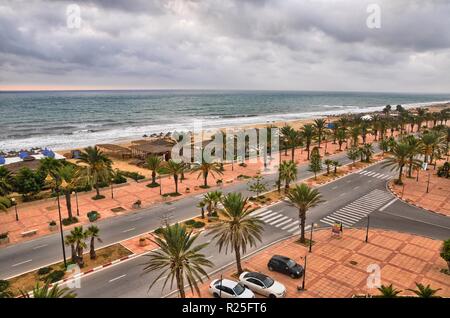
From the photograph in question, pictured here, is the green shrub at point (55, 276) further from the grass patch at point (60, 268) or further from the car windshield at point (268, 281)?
the car windshield at point (268, 281)

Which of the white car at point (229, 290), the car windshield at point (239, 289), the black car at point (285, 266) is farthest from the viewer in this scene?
the black car at point (285, 266)

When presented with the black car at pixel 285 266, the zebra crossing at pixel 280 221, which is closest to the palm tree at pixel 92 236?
the black car at pixel 285 266

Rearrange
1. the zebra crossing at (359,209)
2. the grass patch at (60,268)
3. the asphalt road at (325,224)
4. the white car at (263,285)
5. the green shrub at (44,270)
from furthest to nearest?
the zebra crossing at (359,209)
the green shrub at (44,270)
the grass patch at (60,268)
the asphalt road at (325,224)
the white car at (263,285)

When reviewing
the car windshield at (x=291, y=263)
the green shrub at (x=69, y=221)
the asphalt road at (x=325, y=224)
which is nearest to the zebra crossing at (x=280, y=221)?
the asphalt road at (x=325, y=224)

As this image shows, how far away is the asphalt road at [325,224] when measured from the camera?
100 feet

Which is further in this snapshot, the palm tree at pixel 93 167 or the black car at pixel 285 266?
the palm tree at pixel 93 167

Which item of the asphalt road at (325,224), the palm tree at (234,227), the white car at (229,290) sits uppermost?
the palm tree at (234,227)

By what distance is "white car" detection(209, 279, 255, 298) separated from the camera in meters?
27.7

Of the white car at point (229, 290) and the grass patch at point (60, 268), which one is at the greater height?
the white car at point (229, 290)

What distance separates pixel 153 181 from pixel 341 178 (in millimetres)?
38286

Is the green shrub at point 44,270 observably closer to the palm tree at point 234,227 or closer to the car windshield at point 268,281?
the palm tree at point 234,227

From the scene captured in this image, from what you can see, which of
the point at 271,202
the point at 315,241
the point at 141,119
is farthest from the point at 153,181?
the point at 141,119

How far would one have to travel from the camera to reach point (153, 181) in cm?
6312

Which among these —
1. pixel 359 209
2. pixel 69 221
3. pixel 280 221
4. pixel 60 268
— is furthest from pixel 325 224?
pixel 69 221
